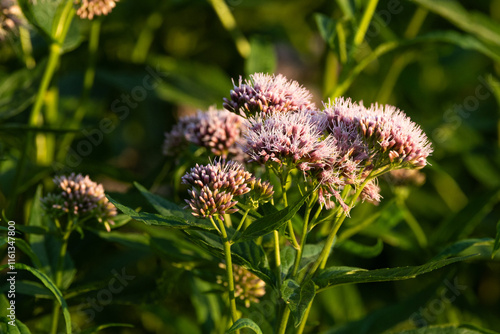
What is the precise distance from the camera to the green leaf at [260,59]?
6.71 feet

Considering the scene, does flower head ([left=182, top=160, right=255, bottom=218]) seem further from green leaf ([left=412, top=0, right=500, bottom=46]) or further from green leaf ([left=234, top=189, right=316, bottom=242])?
green leaf ([left=412, top=0, right=500, bottom=46])

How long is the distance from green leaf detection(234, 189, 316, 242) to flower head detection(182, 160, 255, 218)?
7cm

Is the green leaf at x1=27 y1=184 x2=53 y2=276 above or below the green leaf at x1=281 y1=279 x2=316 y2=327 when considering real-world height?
above

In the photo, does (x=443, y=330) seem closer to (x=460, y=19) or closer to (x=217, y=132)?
(x=217, y=132)

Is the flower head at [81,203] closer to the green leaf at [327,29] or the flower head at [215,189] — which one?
the flower head at [215,189]

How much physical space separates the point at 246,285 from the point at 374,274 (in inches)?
17.1

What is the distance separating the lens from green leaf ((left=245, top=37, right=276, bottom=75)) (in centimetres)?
204

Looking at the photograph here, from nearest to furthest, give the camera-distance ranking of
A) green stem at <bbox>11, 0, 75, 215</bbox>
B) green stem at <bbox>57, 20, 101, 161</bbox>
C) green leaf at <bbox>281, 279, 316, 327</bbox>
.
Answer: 1. green leaf at <bbox>281, 279, 316, 327</bbox>
2. green stem at <bbox>11, 0, 75, 215</bbox>
3. green stem at <bbox>57, 20, 101, 161</bbox>

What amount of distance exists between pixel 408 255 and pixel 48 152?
154cm

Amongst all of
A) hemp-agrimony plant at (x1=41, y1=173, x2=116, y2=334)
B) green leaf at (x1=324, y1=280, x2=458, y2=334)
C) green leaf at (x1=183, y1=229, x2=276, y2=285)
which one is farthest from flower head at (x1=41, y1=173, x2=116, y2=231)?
green leaf at (x1=324, y1=280, x2=458, y2=334)

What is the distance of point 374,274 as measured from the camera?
116 cm

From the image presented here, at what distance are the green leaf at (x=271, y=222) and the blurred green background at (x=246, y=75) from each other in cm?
51

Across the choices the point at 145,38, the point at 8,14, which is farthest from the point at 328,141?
the point at 145,38

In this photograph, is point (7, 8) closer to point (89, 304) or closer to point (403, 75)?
point (89, 304)
